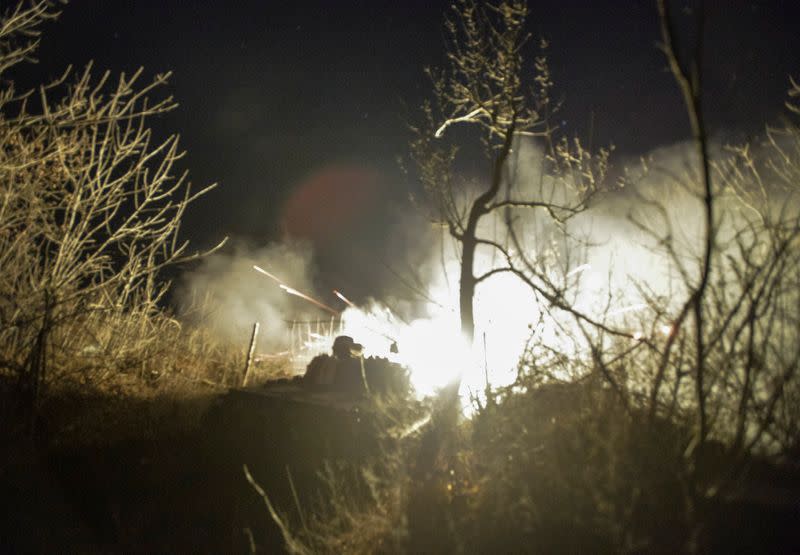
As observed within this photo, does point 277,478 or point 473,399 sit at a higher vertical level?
point 473,399

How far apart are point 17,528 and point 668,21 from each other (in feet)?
27.1

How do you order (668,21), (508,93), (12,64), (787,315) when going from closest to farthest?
1. (668,21)
2. (787,315)
3. (508,93)
4. (12,64)

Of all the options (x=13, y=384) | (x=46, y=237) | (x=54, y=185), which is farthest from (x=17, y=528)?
(x=54, y=185)

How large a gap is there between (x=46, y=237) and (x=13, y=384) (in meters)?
2.30

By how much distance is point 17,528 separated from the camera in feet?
20.0

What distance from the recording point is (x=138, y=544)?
608 cm

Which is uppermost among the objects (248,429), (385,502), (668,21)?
(668,21)

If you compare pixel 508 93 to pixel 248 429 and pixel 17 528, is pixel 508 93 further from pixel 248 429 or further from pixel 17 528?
pixel 17 528

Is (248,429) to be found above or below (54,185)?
below

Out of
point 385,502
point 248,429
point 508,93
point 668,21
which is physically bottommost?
point 385,502

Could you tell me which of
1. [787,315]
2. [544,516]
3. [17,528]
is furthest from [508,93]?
[17,528]

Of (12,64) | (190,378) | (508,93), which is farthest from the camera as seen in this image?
(190,378)

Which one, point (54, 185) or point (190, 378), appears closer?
point (54, 185)

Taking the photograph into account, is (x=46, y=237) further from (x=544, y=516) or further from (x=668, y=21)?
(x=668, y=21)
